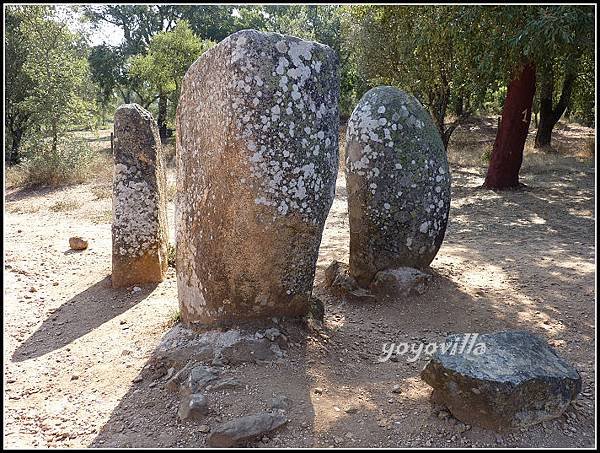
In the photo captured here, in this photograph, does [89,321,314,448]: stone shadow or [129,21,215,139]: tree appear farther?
[129,21,215,139]: tree

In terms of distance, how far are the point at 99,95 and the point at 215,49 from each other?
2871 cm

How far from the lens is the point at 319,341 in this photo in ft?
13.6

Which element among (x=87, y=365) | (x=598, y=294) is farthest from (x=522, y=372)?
(x=87, y=365)

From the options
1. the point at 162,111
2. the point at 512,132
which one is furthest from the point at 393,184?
the point at 162,111

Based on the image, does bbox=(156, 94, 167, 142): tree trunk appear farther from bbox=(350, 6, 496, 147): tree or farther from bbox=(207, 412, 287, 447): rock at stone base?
bbox=(207, 412, 287, 447): rock at stone base

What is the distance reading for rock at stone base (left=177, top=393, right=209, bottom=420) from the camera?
3148mm

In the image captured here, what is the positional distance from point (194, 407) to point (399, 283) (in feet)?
9.01

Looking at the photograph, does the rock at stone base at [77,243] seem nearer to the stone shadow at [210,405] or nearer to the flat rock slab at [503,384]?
the stone shadow at [210,405]

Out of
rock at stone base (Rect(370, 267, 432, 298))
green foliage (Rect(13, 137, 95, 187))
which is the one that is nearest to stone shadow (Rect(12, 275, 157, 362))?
rock at stone base (Rect(370, 267, 432, 298))

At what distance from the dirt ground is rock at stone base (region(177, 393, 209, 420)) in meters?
0.05

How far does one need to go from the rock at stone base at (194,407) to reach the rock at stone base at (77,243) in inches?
194

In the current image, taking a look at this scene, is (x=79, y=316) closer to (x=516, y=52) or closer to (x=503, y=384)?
(x=503, y=384)

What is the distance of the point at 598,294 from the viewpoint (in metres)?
5.12
